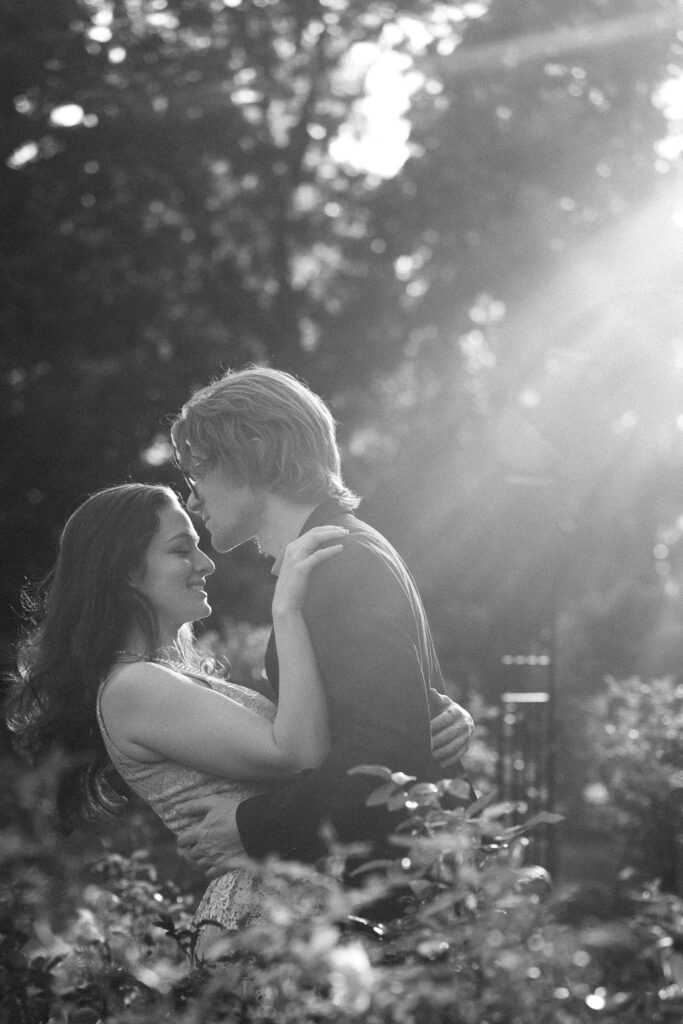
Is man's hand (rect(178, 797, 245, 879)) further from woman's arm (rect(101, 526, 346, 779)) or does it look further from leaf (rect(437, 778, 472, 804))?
leaf (rect(437, 778, 472, 804))

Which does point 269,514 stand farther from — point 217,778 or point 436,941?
point 436,941

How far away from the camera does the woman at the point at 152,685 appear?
2.67 m

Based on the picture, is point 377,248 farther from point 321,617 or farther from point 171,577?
point 321,617

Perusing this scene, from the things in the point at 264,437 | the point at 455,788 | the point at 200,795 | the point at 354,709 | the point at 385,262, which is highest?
the point at 264,437

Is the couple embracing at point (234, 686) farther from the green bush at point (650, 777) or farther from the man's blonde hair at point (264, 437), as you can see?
the green bush at point (650, 777)

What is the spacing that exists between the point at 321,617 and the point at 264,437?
492 mm

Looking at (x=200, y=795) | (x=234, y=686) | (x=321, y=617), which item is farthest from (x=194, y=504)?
(x=200, y=795)

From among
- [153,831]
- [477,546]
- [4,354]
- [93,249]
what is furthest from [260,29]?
[153,831]

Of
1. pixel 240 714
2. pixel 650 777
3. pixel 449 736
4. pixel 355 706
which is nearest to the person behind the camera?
pixel 355 706

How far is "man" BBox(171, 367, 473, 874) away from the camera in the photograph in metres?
2.55

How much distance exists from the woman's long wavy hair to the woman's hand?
582 mm

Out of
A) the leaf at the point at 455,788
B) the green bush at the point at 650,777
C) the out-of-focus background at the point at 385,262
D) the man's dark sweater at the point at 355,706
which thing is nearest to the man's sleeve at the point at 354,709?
the man's dark sweater at the point at 355,706

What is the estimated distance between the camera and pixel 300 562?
267 centimetres

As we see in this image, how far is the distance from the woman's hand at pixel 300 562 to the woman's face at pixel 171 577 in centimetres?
53
